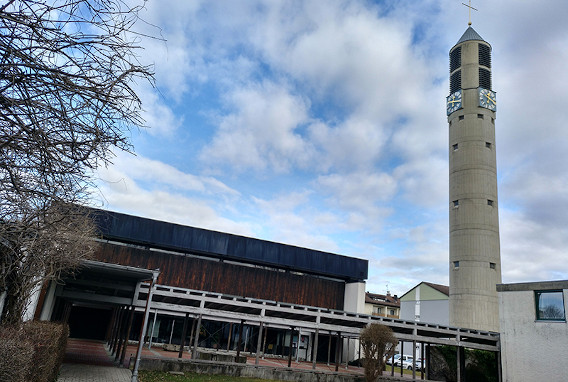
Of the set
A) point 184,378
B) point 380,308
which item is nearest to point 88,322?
point 184,378

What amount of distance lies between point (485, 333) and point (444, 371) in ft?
13.3

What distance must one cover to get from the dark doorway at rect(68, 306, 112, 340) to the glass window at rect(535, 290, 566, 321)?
104 feet

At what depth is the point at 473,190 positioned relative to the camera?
34.5 metres

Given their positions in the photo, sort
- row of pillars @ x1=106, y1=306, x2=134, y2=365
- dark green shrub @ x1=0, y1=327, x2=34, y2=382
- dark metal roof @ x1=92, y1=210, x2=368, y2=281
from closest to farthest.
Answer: dark green shrub @ x1=0, y1=327, x2=34, y2=382, row of pillars @ x1=106, y1=306, x2=134, y2=365, dark metal roof @ x1=92, y1=210, x2=368, y2=281

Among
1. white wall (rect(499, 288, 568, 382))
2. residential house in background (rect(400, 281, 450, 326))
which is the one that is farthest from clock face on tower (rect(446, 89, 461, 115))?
residential house in background (rect(400, 281, 450, 326))

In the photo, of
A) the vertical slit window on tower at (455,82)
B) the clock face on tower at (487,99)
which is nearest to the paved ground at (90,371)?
the clock face on tower at (487,99)

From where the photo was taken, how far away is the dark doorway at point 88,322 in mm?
33562

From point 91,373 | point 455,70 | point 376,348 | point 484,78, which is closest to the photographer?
point 91,373

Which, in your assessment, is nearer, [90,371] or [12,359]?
[12,359]

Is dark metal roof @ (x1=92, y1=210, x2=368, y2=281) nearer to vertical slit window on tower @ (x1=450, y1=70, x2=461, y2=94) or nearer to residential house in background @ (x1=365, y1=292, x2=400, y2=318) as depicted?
vertical slit window on tower @ (x1=450, y1=70, x2=461, y2=94)

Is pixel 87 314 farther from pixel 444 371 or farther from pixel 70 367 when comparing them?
pixel 444 371

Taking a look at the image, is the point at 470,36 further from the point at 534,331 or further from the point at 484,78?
the point at 534,331

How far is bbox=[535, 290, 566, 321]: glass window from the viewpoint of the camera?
2161 centimetres

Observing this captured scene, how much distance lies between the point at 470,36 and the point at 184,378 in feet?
126
